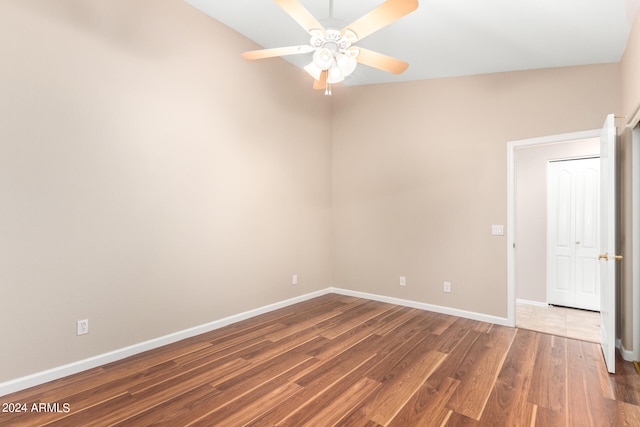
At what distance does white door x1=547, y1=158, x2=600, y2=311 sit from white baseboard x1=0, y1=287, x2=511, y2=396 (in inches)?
69.2

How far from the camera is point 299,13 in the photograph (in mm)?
1975

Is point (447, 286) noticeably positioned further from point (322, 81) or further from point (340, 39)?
point (340, 39)

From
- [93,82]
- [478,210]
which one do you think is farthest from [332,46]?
[478,210]

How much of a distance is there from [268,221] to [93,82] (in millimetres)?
2278

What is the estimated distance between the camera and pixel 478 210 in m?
3.94

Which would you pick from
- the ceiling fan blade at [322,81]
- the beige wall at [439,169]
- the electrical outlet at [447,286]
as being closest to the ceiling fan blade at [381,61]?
the ceiling fan blade at [322,81]

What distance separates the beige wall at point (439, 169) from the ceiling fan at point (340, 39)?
6.52 ft

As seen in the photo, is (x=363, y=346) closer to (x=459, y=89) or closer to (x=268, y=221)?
(x=268, y=221)

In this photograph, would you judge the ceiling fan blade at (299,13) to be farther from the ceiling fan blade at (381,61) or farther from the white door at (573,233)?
the white door at (573,233)

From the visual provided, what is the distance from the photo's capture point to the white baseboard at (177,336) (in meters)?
2.30

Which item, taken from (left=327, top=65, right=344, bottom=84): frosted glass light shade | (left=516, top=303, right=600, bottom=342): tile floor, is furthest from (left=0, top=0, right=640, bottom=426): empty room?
(left=516, top=303, right=600, bottom=342): tile floor

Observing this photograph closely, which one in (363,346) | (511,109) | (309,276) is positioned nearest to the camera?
(363,346)

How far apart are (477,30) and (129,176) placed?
3448 mm

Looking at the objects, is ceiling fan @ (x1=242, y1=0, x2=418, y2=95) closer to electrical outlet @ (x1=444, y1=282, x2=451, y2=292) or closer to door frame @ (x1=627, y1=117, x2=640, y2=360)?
door frame @ (x1=627, y1=117, x2=640, y2=360)
